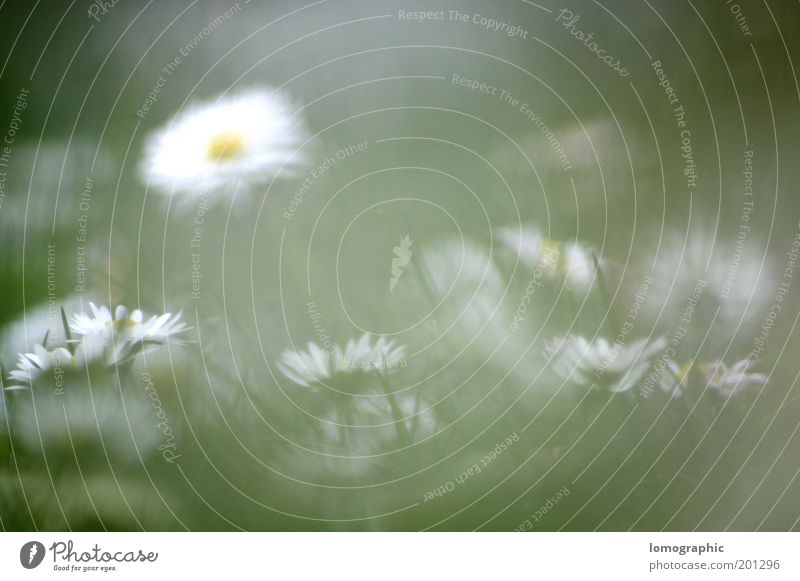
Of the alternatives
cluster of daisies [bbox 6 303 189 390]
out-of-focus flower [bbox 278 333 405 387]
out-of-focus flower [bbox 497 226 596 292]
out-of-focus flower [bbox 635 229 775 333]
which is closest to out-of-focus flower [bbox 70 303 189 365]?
cluster of daisies [bbox 6 303 189 390]

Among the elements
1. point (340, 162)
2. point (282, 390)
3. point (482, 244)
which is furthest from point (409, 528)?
point (340, 162)

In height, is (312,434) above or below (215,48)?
below

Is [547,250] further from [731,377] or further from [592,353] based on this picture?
[731,377]

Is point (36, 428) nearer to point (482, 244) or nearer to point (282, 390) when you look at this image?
point (282, 390)

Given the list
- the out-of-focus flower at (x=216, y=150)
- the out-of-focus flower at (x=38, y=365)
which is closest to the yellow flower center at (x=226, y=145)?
the out-of-focus flower at (x=216, y=150)

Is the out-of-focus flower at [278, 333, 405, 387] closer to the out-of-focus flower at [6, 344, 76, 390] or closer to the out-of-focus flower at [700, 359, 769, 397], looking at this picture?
the out-of-focus flower at [6, 344, 76, 390]
